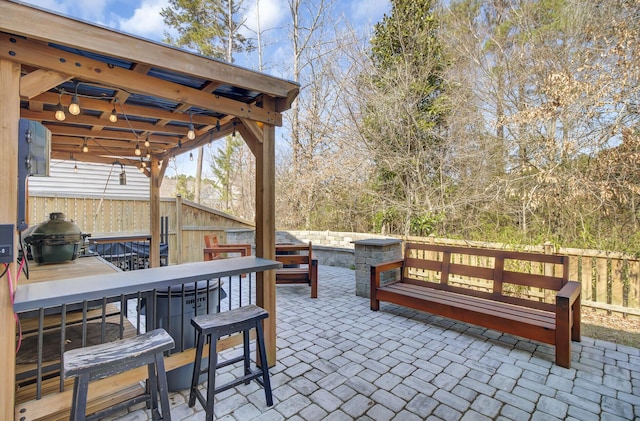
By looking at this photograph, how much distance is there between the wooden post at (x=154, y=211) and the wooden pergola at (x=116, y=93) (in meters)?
1.25

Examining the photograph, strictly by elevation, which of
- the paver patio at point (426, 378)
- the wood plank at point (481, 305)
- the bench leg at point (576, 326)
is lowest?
the paver patio at point (426, 378)

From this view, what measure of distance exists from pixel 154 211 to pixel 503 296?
5462mm

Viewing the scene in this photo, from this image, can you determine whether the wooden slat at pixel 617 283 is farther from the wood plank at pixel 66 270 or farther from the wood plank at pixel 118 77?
the wood plank at pixel 66 270

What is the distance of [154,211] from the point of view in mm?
5570

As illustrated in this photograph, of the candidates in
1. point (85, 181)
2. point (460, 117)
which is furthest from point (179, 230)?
point (460, 117)

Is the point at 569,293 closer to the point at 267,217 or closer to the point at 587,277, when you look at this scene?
the point at 587,277

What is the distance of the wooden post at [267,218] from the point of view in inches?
106

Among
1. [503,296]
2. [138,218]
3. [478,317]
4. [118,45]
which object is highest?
[118,45]

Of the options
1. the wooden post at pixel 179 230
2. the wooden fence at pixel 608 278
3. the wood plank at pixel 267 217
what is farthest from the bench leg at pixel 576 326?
the wooden post at pixel 179 230

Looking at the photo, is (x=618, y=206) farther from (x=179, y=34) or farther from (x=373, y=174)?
(x=179, y=34)

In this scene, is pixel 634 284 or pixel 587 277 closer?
pixel 634 284

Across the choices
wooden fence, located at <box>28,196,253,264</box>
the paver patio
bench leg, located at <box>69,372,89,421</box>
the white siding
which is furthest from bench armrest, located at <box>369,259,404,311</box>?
the white siding

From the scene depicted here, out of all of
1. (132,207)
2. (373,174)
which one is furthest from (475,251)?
(132,207)

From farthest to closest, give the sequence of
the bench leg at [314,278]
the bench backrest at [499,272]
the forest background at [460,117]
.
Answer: the forest background at [460,117] → the bench leg at [314,278] → the bench backrest at [499,272]
